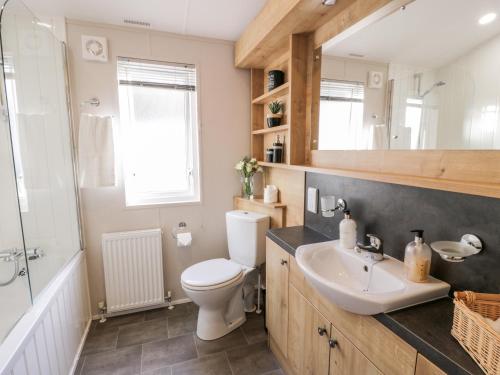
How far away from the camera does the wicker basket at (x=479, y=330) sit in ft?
1.95

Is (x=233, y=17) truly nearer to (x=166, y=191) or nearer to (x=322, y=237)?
(x=166, y=191)

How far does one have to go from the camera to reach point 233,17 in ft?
6.28

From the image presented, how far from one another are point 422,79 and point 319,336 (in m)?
1.21

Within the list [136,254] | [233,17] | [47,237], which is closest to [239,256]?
[136,254]

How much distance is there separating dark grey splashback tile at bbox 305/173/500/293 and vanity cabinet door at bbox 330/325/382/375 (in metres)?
0.42

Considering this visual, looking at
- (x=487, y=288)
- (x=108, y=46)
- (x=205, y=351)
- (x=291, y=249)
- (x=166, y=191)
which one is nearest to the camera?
(x=487, y=288)

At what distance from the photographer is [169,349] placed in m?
1.88

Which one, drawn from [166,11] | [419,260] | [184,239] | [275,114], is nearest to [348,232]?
[419,260]

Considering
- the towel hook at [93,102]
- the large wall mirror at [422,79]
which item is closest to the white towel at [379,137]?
the large wall mirror at [422,79]

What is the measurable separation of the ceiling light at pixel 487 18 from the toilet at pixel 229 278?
5.28ft

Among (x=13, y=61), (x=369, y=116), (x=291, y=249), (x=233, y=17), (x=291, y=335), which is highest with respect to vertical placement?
(x=233, y=17)

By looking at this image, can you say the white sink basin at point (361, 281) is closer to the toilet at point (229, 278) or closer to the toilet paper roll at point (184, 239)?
the toilet at point (229, 278)

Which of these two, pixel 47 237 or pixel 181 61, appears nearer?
pixel 47 237

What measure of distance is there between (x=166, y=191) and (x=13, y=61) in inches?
52.5
